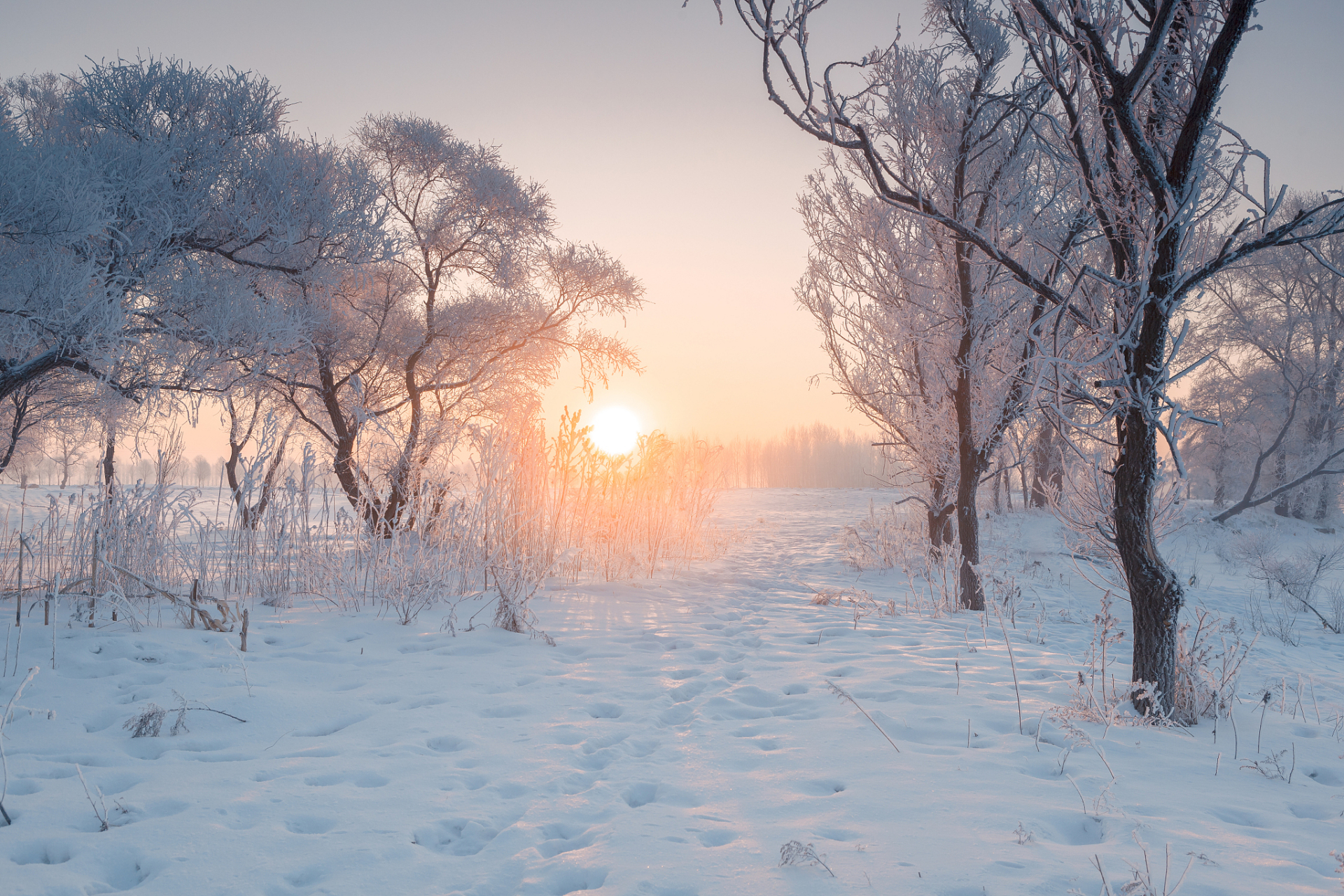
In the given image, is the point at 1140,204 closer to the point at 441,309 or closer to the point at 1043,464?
the point at 441,309

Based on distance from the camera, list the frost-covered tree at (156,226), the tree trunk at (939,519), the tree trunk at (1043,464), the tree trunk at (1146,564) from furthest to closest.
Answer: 1. the tree trunk at (1043,464)
2. the tree trunk at (939,519)
3. the frost-covered tree at (156,226)
4. the tree trunk at (1146,564)

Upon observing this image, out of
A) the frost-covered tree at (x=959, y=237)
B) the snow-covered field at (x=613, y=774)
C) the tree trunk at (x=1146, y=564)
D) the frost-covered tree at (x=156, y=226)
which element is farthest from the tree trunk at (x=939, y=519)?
the frost-covered tree at (x=156, y=226)

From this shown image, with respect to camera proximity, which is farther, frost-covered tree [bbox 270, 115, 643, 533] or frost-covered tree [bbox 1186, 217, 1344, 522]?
frost-covered tree [bbox 1186, 217, 1344, 522]

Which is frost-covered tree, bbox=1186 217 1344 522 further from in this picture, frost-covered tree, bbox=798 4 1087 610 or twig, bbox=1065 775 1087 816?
twig, bbox=1065 775 1087 816

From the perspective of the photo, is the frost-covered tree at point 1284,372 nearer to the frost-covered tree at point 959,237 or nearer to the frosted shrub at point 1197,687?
the frost-covered tree at point 959,237

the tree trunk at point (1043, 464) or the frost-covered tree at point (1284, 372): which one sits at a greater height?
the frost-covered tree at point (1284, 372)

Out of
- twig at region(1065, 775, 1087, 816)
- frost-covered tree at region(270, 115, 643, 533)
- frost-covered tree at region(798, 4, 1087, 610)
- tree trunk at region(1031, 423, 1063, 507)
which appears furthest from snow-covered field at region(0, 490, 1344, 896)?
tree trunk at region(1031, 423, 1063, 507)

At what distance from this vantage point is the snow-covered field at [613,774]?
6.02ft

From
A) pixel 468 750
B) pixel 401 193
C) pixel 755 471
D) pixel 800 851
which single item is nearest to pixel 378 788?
pixel 468 750

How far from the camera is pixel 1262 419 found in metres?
20.0

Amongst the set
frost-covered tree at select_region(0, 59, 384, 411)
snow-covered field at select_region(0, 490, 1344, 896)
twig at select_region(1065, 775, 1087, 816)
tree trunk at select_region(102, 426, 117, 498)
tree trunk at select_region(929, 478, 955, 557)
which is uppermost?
frost-covered tree at select_region(0, 59, 384, 411)

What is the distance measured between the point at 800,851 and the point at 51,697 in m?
3.45

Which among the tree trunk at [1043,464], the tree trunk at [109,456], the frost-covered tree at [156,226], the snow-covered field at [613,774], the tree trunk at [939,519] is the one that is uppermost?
the frost-covered tree at [156,226]

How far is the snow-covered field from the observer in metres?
1.83
